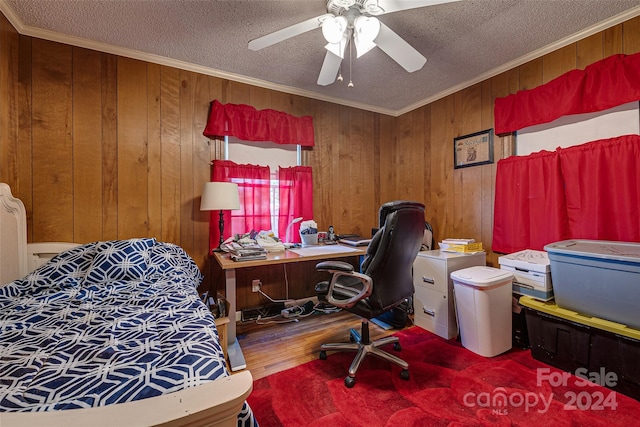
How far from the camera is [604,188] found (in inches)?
75.8

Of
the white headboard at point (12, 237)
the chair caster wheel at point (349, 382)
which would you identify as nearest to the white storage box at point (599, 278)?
the chair caster wheel at point (349, 382)

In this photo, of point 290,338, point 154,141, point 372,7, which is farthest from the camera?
point 154,141

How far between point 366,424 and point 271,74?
290cm

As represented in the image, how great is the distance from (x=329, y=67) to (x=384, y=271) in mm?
1498

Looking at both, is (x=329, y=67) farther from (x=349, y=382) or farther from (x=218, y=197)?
(x=349, y=382)

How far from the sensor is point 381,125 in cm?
362

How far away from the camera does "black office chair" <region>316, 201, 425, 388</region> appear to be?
5.26ft

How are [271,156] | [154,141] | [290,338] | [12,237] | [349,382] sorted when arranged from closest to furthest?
[349,382], [12,237], [290,338], [154,141], [271,156]

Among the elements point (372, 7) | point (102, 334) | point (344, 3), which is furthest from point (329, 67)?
point (102, 334)

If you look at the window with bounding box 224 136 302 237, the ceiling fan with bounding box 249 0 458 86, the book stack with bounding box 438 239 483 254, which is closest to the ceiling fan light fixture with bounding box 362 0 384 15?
the ceiling fan with bounding box 249 0 458 86

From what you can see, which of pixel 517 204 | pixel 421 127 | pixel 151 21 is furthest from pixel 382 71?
pixel 151 21

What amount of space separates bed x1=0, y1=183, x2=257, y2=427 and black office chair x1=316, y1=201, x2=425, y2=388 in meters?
0.84

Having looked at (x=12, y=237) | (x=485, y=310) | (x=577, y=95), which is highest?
(x=577, y=95)

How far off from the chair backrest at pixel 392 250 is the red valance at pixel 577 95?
153cm
